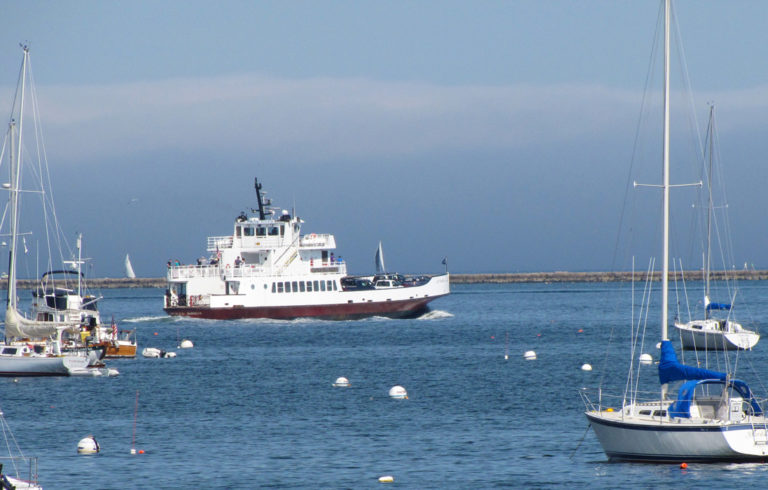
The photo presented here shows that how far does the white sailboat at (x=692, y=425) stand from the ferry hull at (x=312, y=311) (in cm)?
6143

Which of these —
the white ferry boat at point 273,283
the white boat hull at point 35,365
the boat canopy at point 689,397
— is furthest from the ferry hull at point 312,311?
the boat canopy at point 689,397

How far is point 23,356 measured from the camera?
4841cm

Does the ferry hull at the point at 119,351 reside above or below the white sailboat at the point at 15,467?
above

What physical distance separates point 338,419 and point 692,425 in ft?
45.5

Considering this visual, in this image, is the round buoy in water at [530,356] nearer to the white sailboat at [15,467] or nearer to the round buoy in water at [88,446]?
the white sailboat at [15,467]

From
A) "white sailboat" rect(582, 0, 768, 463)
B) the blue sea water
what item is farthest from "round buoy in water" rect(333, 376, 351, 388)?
"white sailboat" rect(582, 0, 768, 463)

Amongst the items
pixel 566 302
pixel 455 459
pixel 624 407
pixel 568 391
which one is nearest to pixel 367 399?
pixel 568 391

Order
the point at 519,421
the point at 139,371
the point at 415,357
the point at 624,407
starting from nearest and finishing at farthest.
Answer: the point at 624,407
the point at 519,421
the point at 139,371
the point at 415,357

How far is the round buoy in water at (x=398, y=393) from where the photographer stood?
41.7 metres

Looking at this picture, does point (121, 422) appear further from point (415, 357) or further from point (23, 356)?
point (415, 357)

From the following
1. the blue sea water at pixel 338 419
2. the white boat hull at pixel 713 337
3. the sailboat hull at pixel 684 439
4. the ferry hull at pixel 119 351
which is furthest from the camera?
the ferry hull at pixel 119 351

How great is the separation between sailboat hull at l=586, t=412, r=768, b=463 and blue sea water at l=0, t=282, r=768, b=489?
12.9 inches

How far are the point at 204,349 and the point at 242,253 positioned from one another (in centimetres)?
2307

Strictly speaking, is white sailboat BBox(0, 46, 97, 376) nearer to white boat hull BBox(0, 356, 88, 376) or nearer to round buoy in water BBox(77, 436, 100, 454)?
white boat hull BBox(0, 356, 88, 376)
